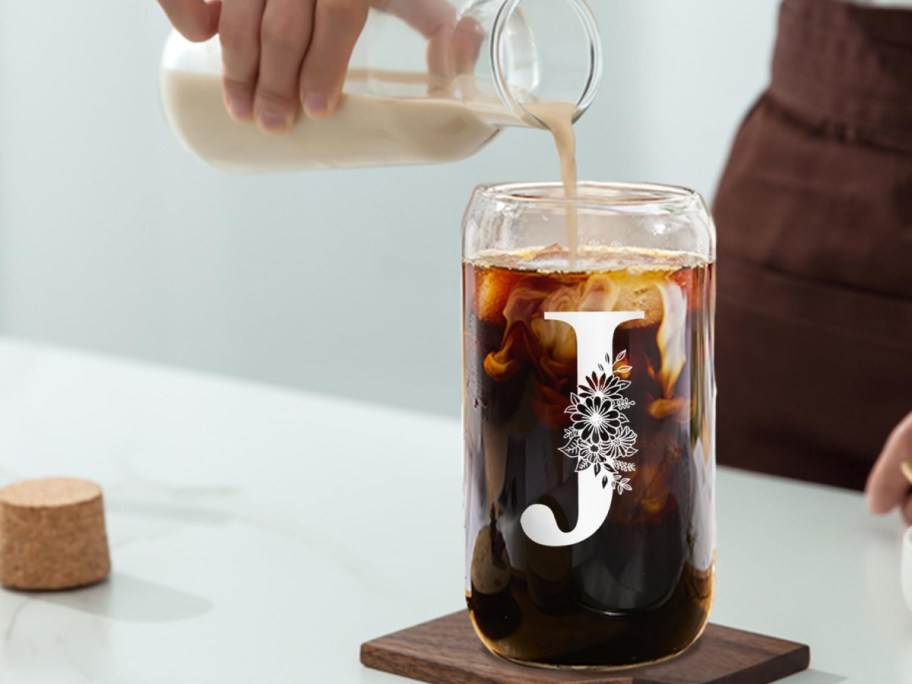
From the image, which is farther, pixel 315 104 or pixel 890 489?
pixel 890 489

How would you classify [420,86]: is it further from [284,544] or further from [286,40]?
[284,544]

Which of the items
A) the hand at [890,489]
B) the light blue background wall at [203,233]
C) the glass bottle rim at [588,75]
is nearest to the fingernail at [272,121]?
the glass bottle rim at [588,75]

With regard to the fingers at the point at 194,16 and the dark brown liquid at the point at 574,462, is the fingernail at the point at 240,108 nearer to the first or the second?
the fingers at the point at 194,16

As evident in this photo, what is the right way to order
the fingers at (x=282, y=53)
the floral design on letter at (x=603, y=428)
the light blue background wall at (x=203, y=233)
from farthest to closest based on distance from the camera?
the light blue background wall at (x=203, y=233) < the fingers at (x=282, y=53) < the floral design on letter at (x=603, y=428)

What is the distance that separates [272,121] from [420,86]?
0.11 m

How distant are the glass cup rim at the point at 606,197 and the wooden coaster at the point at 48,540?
0.36 m

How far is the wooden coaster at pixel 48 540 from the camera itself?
99cm

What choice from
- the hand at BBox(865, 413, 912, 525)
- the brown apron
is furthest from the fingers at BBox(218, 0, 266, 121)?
the brown apron

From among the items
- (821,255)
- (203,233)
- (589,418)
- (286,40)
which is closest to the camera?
(589,418)

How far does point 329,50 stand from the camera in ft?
3.24

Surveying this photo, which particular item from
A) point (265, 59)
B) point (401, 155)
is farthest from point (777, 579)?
point (265, 59)

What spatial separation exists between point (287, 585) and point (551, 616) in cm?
26

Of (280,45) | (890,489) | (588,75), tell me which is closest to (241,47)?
(280,45)

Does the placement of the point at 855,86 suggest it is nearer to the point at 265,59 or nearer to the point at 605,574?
the point at 265,59
